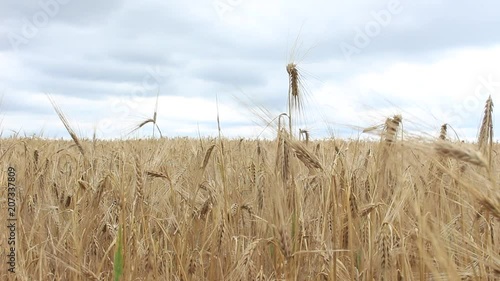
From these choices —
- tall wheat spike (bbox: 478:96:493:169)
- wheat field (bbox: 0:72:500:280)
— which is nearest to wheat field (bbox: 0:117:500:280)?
wheat field (bbox: 0:72:500:280)

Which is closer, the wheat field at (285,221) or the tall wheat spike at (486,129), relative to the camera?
the wheat field at (285,221)

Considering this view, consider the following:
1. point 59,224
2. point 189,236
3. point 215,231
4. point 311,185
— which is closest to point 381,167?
point 311,185

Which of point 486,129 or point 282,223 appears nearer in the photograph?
point 282,223

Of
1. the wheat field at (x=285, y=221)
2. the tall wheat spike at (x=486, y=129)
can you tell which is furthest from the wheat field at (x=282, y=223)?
the tall wheat spike at (x=486, y=129)

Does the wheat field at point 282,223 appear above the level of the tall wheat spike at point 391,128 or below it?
below

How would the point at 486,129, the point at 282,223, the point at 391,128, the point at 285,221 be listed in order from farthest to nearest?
the point at 486,129
the point at 391,128
the point at 285,221
the point at 282,223

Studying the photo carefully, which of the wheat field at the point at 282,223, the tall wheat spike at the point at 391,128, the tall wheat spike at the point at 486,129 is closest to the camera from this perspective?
the wheat field at the point at 282,223

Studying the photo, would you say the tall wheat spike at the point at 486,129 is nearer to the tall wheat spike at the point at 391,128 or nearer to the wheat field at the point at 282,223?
the wheat field at the point at 282,223

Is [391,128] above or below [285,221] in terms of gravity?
above

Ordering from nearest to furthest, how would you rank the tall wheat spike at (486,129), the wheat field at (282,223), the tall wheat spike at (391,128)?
the wheat field at (282,223) → the tall wheat spike at (391,128) → the tall wheat spike at (486,129)

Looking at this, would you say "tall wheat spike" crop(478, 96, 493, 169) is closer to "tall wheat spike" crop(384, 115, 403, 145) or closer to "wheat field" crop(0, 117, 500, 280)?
"wheat field" crop(0, 117, 500, 280)

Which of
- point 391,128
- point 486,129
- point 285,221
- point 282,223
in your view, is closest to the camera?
point 282,223

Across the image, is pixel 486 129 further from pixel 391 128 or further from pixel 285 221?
pixel 285 221

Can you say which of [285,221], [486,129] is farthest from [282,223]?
[486,129]
